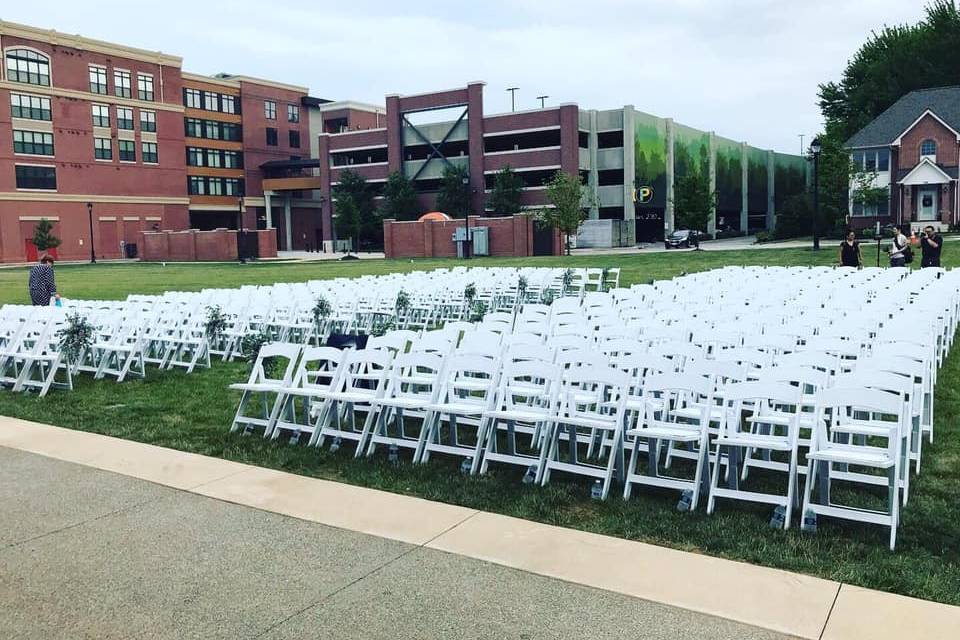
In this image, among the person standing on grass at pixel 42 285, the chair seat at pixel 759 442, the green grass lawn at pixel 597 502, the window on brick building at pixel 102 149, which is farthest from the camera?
the window on brick building at pixel 102 149

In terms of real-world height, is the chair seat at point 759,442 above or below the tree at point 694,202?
below

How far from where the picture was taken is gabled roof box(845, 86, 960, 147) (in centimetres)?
5628

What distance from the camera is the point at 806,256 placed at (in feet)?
112

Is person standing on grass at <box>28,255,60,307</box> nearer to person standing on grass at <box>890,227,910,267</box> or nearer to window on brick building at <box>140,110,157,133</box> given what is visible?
person standing on grass at <box>890,227,910,267</box>

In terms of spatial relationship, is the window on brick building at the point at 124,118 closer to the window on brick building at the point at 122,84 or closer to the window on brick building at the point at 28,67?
the window on brick building at the point at 122,84

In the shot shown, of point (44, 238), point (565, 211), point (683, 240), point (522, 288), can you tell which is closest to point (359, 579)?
point (522, 288)

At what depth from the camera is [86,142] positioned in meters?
68.0

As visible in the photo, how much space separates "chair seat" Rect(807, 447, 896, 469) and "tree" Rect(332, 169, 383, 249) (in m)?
65.1

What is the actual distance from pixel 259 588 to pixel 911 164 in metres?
59.4

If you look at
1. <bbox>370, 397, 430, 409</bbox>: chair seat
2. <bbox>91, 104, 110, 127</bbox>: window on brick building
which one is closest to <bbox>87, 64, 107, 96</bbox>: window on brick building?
<bbox>91, 104, 110, 127</bbox>: window on brick building

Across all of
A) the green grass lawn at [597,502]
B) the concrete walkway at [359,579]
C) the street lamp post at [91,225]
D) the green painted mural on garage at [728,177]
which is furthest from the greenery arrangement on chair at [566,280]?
the green painted mural on garage at [728,177]

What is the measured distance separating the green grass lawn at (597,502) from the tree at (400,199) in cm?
5735

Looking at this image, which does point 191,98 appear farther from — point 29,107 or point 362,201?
point 362,201

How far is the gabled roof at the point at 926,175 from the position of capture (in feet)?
175
